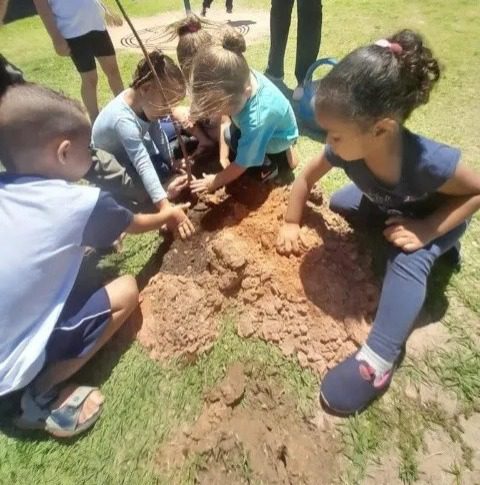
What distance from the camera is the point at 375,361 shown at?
5.55ft

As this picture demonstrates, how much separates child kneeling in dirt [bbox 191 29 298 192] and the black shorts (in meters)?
1.33

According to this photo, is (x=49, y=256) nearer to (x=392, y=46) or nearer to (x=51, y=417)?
(x=51, y=417)

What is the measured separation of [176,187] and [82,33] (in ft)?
4.64

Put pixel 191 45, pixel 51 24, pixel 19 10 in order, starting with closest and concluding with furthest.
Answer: pixel 191 45 < pixel 51 24 < pixel 19 10

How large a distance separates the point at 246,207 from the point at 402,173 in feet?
2.98

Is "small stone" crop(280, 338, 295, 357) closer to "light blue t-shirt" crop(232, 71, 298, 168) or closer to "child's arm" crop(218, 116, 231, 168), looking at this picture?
"light blue t-shirt" crop(232, 71, 298, 168)

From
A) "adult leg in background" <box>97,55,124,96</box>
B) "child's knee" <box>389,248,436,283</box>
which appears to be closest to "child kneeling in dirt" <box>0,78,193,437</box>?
"child's knee" <box>389,248,436,283</box>

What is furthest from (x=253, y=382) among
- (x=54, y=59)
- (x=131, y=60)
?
(x=54, y=59)

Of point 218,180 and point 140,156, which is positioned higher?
point 140,156

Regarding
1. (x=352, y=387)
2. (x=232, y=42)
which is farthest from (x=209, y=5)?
(x=352, y=387)

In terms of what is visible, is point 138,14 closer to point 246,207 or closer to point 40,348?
point 246,207

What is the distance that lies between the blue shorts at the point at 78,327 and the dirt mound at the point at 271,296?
25 centimetres

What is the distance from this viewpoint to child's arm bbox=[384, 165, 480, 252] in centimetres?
169

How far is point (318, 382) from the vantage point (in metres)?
1.81
